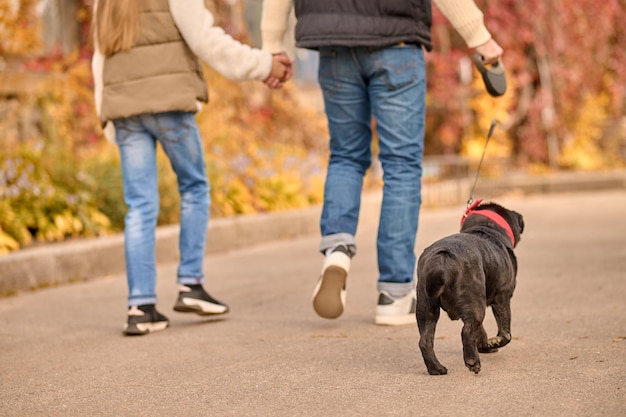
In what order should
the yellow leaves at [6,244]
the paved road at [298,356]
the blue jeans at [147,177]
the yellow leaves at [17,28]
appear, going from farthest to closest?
the yellow leaves at [17,28] → the yellow leaves at [6,244] → the blue jeans at [147,177] → the paved road at [298,356]

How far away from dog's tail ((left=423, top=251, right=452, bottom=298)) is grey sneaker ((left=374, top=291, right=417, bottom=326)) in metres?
1.11

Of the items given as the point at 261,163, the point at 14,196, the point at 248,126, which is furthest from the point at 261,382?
the point at 248,126

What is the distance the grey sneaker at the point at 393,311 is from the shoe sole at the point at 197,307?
30.5 inches

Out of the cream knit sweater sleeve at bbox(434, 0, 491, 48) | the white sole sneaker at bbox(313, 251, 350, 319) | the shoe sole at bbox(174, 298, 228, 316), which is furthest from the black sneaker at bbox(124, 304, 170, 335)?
the cream knit sweater sleeve at bbox(434, 0, 491, 48)

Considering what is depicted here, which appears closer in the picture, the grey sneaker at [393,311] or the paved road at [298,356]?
the paved road at [298,356]

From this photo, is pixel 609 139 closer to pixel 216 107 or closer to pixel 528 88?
pixel 528 88

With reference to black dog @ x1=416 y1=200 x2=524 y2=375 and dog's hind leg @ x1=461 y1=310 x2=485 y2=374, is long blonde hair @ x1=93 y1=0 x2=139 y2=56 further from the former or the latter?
dog's hind leg @ x1=461 y1=310 x2=485 y2=374

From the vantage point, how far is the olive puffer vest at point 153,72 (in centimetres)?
464

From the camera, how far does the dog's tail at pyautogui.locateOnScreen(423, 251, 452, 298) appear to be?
3.39m

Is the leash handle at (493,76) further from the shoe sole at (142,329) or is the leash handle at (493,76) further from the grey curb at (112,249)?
the grey curb at (112,249)

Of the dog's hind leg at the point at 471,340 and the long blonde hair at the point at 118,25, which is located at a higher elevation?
the long blonde hair at the point at 118,25

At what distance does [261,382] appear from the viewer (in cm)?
354

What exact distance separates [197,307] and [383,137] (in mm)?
1115

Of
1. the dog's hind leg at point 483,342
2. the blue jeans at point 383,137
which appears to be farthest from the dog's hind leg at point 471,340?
the blue jeans at point 383,137
